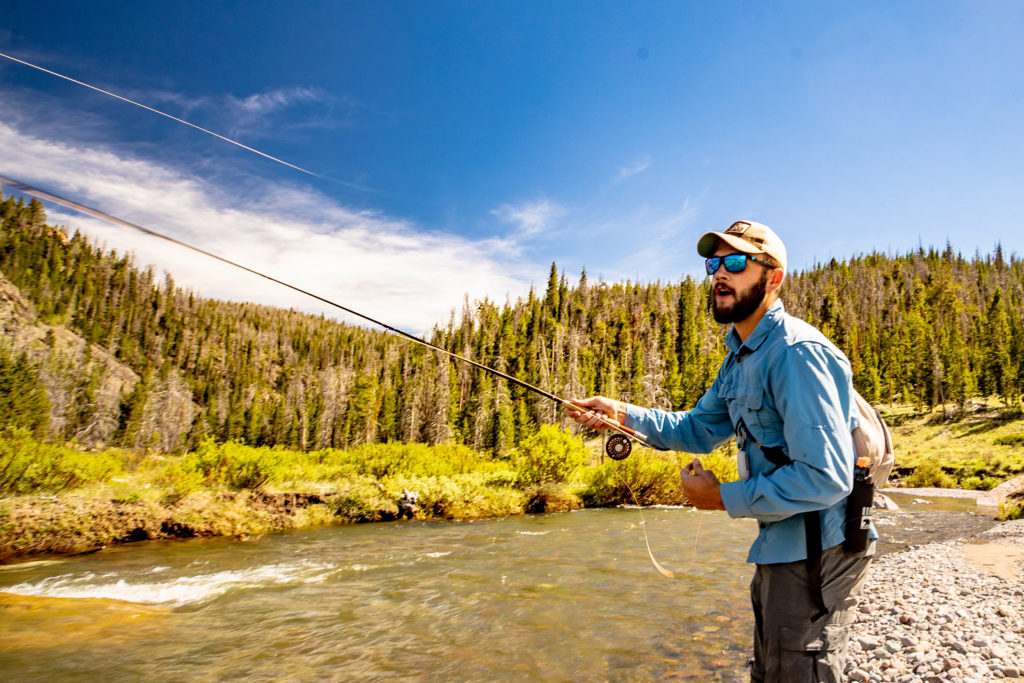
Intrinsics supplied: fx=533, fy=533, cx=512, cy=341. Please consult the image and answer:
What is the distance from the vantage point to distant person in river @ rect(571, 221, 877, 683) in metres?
1.77

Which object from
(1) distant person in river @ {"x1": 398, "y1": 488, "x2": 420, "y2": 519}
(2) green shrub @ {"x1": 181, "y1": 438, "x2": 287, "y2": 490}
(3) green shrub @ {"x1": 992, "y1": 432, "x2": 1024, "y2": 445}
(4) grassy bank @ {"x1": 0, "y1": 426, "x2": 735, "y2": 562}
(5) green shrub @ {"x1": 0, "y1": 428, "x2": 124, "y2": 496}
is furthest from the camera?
(3) green shrub @ {"x1": 992, "y1": 432, "x2": 1024, "y2": 445}

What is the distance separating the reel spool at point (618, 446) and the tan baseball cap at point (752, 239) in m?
1.54

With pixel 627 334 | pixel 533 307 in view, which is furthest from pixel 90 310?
pixel 627 334

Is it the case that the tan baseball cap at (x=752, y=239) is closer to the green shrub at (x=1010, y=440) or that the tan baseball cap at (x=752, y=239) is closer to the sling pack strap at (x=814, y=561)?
the sling pack strap at (x=814, y=561)

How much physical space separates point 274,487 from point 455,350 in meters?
52.0

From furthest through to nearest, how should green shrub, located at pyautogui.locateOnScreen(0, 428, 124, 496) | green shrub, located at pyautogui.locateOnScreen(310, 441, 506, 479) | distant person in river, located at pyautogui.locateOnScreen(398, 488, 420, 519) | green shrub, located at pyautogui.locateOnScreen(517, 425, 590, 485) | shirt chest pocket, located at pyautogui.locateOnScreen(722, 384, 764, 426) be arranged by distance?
green shrub, located at pyautogui.locateOnScreen(310, 441, 506, 479) < green shrub, located at pyautogui.locateOnScreen(517, 425, 590, 485) < distant person in river, located at pyautogui.locateOnScreen(398, 488, 420, 519) < green shrub, located at pyautogui.locateOnScreen(0, 428, 124, 496) < shirt chest pocket, located at pyautogui.locateOnScreen(722, 384, 764, 426)

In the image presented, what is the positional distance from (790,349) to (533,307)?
7753cm

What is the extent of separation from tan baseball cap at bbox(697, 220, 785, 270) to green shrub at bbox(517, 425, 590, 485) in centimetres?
2418

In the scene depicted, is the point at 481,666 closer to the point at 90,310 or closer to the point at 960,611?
the point at 960,611

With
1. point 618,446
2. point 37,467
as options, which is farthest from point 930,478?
point 37,467

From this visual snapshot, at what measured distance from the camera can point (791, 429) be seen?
5.86 feet

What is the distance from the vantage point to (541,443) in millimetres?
25938

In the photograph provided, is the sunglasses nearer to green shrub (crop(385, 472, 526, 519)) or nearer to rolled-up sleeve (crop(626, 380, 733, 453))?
rolled-up sleeve (crop(626, 380, 733, 453))

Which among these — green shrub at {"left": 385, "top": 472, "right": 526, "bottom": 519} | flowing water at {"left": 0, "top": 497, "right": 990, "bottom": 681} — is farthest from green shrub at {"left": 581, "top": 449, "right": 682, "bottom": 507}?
flowing water at {"left": 0, "top": 497, "right": 990, "bottom": 681}
